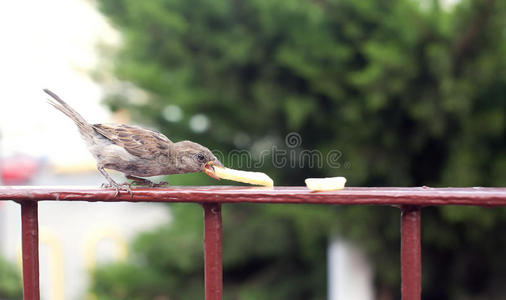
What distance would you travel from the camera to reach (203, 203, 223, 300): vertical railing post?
98 cm

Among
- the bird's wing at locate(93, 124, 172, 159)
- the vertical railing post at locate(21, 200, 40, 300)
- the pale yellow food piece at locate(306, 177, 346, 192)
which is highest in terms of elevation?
the bird's wing at locate(93, 124, 172, 159)

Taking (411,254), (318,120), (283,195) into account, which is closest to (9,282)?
(318,120)

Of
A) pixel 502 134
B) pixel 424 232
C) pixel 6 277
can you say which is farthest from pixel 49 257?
pixel 502 134

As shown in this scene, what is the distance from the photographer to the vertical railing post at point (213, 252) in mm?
982

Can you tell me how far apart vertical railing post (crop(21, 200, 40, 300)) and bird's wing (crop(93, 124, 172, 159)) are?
596 mm

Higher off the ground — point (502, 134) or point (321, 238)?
point (502, 134)

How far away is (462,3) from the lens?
2.62 m

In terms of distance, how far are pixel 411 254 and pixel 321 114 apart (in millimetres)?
2562

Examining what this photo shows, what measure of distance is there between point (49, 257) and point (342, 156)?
602cm

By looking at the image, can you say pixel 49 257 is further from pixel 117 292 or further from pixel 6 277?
pixel 117 292

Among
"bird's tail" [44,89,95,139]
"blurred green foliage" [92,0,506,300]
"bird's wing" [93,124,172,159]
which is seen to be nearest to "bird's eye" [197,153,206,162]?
"bird's wing" [93,124,172,159]

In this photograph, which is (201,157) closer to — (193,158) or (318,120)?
(193,158)

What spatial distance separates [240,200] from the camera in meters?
0.97

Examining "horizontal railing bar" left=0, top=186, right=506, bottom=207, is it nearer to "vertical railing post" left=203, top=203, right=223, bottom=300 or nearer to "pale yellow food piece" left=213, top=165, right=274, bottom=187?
"vertical railing post" left=203, top=203, right=223, bottom=300
